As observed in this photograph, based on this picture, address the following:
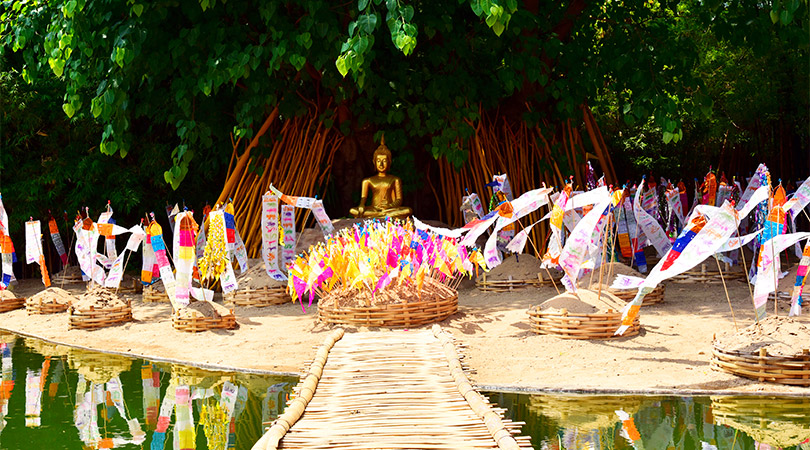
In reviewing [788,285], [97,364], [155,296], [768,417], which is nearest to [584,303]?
[768,417]

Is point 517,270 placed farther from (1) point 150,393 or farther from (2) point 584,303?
(1) point 150,393

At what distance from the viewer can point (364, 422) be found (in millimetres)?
2623

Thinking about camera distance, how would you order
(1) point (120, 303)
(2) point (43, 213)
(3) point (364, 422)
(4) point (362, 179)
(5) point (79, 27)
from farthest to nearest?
(2) point (43, 213), (4) point (362, 179), (5) point (79, 27), (1) point (120, 303), (3) point (364, 422)

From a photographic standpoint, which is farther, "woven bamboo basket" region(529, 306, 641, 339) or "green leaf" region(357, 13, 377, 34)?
"green leaf" region(357, 13, 377, 34)

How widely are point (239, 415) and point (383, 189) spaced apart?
4082 millimetres

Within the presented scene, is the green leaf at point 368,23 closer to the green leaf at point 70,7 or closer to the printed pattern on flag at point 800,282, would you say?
the green leaf at point 70,7

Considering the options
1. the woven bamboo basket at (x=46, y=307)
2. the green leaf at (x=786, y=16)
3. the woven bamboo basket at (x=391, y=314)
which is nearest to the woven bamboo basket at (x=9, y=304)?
the woven bamboo basket at (x=46, y=307)

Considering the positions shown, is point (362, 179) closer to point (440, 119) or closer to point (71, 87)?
point (440, 119)

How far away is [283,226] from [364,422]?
136 inches

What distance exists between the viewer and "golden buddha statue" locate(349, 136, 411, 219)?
22.6 ft

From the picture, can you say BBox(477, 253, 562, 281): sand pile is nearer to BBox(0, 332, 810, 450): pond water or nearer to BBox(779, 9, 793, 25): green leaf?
BBox(779, 9, 793, 25): green leaf

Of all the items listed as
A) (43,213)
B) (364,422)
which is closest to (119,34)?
(43,213)

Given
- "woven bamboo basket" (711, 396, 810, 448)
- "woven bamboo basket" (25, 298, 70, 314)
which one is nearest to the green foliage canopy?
"woven bamboo basket" (25, 298, 70, 314)

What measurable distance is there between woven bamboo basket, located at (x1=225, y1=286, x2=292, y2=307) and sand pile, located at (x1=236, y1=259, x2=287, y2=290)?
3 cm
